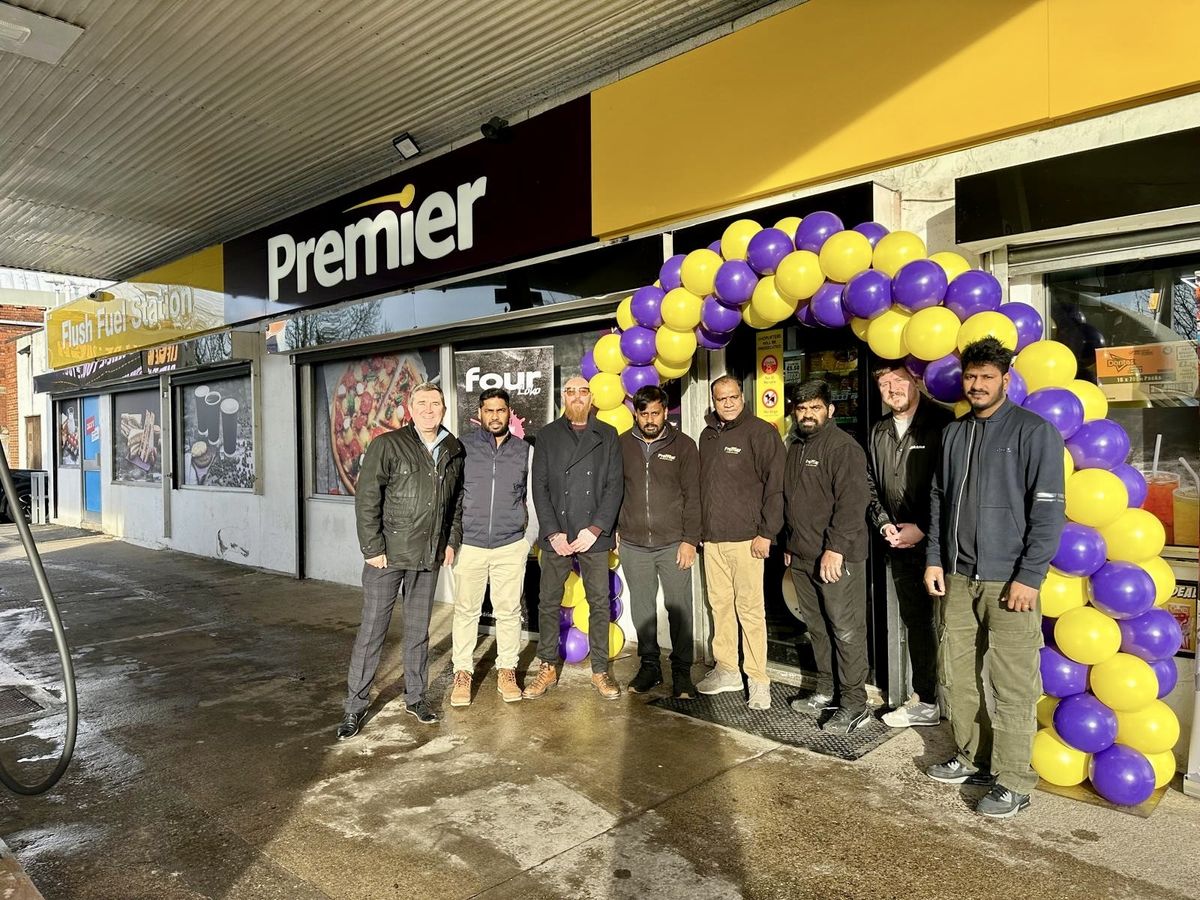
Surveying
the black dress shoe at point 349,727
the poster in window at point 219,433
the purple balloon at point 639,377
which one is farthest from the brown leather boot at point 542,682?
the poster in window at point 219,433

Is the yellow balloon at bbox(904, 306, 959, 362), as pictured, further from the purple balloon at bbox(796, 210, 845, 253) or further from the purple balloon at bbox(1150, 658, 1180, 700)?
the purple balloon at bbox(1150, 658, 1180, 700)

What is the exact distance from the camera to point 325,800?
368 cm

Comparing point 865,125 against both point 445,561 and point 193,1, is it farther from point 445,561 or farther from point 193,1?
point 193,1

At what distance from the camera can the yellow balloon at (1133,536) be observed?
337cm

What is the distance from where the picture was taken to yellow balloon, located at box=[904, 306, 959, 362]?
12.0ft

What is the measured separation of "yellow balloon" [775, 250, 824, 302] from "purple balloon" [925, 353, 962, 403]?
721mm

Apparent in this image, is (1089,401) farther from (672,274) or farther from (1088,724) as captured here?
(672,274)

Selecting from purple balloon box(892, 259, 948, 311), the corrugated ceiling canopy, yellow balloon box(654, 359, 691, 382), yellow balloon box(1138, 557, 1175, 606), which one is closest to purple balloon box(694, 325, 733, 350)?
yellow balloon box(654, 359, 691, 382)

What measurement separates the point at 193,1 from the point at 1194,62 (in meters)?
5.77

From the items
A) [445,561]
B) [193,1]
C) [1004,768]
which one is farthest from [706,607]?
[193,1]

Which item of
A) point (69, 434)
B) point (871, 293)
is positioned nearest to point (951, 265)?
point (871, 293)

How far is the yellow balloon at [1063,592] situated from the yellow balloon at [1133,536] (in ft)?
0.62

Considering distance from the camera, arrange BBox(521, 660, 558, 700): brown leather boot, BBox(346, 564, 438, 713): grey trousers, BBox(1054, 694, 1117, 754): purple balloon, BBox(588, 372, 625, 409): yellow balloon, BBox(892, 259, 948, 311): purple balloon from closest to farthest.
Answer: BBox(1054, 694, 1117, 754): purple balloon → BBox(892, 259, 948, 311): purple balloon → BBox(346, 564, 438, 713): grey trousers → BBox(521, 660, 558, 700): brown leather boot → BBox(588, 372, 625, 409): yellow balloon

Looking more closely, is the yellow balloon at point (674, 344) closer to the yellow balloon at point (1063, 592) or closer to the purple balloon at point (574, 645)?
the purple balloon at point (574, 645)
